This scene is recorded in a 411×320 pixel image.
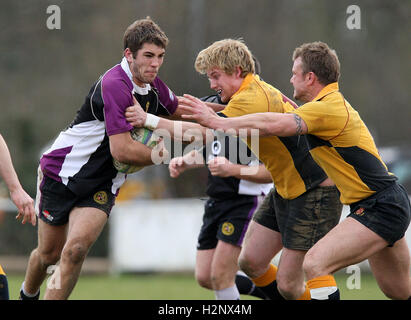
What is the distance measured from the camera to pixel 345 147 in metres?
5.75

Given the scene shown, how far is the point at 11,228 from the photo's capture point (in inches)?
560

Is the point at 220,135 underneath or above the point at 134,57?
underneath

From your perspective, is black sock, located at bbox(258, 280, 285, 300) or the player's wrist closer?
the player's wrist

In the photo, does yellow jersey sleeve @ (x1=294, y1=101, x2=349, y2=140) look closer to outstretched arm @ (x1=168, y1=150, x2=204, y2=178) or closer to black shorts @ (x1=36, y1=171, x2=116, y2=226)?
outstretched arm @ (x1=168, y1=150, x2=204, y2=178)

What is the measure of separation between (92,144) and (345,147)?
6.74 ft

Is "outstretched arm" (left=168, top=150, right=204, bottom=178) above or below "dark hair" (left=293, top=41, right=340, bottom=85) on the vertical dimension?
below

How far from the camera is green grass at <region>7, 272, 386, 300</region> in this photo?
31.9ft

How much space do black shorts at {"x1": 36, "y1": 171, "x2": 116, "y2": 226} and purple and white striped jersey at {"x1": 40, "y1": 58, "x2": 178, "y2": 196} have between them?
54mm

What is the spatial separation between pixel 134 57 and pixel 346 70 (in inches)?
589

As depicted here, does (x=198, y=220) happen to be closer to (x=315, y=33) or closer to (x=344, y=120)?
(x=344, y=120)

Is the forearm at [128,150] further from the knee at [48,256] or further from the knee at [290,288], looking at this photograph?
the knee at [290,288]

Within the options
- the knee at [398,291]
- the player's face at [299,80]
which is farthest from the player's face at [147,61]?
the knee at [398,291]

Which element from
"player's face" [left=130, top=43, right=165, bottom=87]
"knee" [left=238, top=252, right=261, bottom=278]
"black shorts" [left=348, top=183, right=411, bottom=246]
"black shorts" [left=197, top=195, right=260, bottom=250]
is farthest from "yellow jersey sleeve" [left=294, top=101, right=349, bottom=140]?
"black shorts" [left=197, top=195, right=260, bottom=250]

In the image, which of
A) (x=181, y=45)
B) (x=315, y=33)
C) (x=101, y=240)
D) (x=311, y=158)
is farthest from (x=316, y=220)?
(x=315, y=33)
